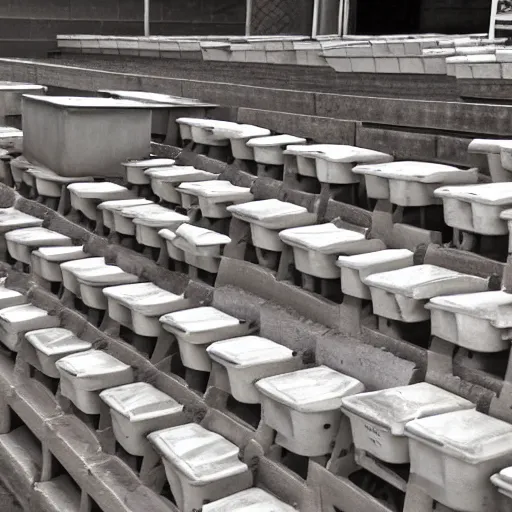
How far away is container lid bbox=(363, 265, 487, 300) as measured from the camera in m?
2.81

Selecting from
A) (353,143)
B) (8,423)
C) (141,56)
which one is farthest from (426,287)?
(141,56)

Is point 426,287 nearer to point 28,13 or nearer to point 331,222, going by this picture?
point 331,222

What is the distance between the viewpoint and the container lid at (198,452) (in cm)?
300

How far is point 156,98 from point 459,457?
4.21m

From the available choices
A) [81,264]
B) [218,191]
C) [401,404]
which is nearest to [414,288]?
[401,404]

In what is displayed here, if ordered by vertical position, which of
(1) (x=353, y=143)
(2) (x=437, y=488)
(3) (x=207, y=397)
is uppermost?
Result: (1) (x=353, y=143)

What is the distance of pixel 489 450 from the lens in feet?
7.43

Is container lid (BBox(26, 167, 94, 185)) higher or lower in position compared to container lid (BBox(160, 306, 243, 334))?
higher

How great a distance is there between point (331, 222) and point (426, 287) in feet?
3.25

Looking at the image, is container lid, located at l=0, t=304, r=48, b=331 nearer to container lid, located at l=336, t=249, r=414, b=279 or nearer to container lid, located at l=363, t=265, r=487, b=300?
container lid, located at l=336, t=249, r=414, b=279

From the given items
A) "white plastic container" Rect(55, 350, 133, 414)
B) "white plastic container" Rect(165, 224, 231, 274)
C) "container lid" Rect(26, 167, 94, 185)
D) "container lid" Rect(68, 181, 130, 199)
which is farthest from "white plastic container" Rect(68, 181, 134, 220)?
"white plastic container" Rect(55, 350, 133, 414)

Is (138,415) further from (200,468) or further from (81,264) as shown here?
(81,264)

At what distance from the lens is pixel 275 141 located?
4324 mm

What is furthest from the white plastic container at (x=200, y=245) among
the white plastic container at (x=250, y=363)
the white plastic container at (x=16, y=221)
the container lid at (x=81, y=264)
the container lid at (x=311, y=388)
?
the white plastic container at (x=16, y=221)
